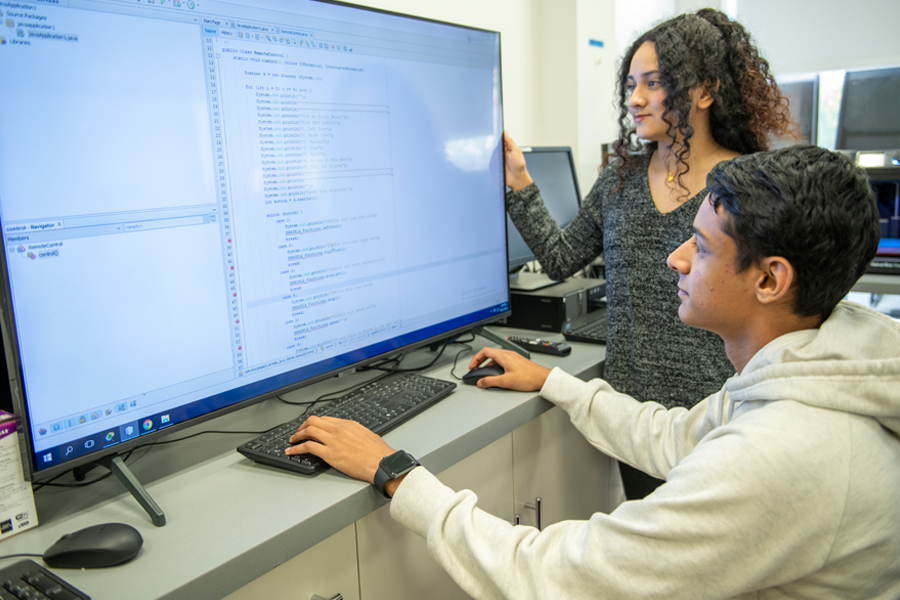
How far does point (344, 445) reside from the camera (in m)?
0.99

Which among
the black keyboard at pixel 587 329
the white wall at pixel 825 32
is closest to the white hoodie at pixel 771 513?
the black keyboard at pixel 587 329

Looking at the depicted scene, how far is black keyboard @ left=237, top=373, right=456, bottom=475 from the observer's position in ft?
3.28

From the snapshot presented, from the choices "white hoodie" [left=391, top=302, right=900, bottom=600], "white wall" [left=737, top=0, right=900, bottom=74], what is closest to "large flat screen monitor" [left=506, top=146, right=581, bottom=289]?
"white hoodie" [left=391, top=302, right=900, bottom=600]

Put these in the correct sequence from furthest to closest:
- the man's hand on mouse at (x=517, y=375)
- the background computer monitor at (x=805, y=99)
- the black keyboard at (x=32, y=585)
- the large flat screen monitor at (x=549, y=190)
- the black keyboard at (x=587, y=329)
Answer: the background computer monitor at (x=805, y=99), the large flat screen monitor at (x=549, y=190), the black keyboard at (x=587, y=329), the man's hand on mouse at (x=517, y=375), the black keyboard at (x=32, y=585)

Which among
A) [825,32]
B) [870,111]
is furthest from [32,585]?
[825,32]

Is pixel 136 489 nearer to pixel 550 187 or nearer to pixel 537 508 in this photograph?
pixel 537 508

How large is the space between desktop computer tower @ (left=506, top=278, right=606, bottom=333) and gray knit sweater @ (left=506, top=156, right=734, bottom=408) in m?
0.28

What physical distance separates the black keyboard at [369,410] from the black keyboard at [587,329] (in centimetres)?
50

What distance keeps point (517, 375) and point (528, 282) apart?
647 millimetres

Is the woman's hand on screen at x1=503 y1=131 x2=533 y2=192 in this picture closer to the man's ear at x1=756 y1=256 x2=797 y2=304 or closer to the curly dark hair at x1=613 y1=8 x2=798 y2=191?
the curly dark hair at x1=613 y1=8 x2=798 y2=191

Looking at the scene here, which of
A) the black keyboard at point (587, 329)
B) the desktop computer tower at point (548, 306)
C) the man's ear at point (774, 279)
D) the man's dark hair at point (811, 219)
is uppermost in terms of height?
the man's dark hair at point (811, 219)

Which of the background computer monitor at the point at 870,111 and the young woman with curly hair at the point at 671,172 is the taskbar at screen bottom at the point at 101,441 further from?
the background computer monitor at the point at 870,111

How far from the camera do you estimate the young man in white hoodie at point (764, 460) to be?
72 centimetres

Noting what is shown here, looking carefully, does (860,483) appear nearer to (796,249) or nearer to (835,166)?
(796,249)
